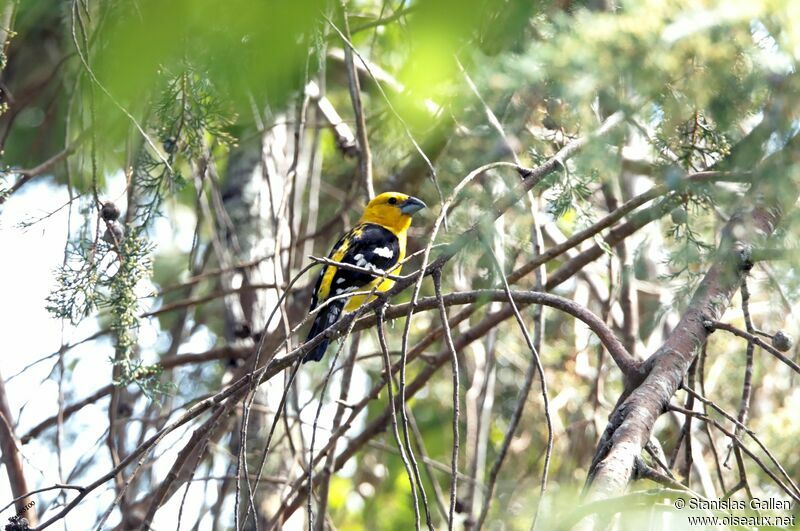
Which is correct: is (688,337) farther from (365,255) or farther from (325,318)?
(365,255)

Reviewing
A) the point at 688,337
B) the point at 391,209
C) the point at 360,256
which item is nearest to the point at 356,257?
the point at 360,256

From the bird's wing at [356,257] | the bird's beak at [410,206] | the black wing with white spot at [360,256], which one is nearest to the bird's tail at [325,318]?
the black wing with white spot at [360,256]

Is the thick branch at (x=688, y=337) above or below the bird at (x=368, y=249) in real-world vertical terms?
below

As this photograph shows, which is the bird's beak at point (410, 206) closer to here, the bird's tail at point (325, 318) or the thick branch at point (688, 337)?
the bird's tail at point (325, 318)

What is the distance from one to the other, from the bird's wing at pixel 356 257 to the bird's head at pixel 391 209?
3.2 inches

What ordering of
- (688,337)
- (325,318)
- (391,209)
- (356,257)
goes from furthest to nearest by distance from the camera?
(391,209) < (356,257) < (325,318) < (688,337)

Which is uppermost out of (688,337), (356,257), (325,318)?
(356,257)

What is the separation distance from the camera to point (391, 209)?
5.39 meters

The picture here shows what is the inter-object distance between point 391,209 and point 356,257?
0.42 m

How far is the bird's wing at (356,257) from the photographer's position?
5.06 meters

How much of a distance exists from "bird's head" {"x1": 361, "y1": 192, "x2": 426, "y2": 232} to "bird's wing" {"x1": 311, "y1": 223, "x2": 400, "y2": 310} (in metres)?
0.08

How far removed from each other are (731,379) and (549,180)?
3.60 meters

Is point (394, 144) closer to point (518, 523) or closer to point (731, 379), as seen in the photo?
point (518, 523)

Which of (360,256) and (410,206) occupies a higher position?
(410,206)
